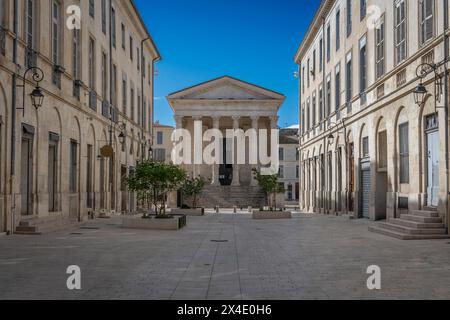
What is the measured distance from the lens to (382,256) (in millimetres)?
11695

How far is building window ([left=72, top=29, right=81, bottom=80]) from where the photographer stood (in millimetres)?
22828

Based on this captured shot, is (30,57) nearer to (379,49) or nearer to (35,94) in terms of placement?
(35,94)

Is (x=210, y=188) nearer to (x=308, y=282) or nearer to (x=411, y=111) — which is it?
(x=411, y=111)

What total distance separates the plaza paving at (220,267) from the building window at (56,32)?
7.39 m

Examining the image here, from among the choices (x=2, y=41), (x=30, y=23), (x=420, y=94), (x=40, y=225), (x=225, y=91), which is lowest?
(x=40, y=225)

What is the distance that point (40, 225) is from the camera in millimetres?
17031

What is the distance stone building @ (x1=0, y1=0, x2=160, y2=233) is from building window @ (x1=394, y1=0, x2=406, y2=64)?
12.1m

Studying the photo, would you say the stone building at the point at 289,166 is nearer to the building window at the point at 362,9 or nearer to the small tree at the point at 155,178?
the building window at the point at 362,9

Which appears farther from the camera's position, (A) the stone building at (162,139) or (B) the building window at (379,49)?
(A) the stone building at (162,139)

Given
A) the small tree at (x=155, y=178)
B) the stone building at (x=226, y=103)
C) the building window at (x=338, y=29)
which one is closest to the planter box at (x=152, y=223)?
the small tree at (x=155, y=178)

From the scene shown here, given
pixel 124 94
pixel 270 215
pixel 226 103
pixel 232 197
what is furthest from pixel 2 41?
pixel 226 103

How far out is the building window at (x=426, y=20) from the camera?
17.0 meters

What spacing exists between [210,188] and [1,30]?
40.1m

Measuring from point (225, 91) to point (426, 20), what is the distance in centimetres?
4335
